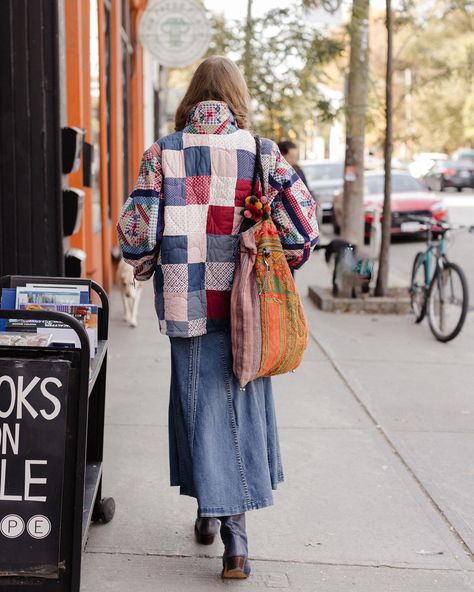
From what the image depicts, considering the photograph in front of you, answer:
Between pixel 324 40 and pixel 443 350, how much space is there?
4445 millimetres

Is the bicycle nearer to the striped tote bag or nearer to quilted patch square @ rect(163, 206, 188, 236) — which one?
the striped tote bag

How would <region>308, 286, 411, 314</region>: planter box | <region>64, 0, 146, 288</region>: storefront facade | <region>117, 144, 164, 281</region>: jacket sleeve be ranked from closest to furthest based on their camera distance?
<region>117, 144, 164, 281</region>: jacket sleeve, <region>64, 0, 146, 288</region>: storefront facade, <region>308, 286, 411, 314</region>: planter box

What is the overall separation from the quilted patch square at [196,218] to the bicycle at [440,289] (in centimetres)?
516

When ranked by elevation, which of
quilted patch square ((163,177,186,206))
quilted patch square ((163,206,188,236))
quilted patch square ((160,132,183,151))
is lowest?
quilted patch square ((163,206,188,236))

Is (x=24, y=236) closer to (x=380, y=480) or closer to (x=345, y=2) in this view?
(x=380, y=480)

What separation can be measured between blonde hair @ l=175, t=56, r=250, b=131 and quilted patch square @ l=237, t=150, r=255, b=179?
0.58 feet

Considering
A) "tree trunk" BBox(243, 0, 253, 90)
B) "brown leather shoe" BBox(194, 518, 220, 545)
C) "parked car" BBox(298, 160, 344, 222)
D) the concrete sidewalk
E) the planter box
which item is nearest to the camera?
the concrete sidewalk

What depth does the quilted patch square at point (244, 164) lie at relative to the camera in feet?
11.9

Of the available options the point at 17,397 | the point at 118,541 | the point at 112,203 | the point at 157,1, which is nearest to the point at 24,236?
the point at 118,541

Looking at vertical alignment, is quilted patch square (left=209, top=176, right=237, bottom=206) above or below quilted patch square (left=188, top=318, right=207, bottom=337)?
above

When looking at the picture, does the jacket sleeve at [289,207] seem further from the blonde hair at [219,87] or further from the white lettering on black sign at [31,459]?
the white lettering on black sign at [31,459]

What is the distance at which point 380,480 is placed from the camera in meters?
4.95

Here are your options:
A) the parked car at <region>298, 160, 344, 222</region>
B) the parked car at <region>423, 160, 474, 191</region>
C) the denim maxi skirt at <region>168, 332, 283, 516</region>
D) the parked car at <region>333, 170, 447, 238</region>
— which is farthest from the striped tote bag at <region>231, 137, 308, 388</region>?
the parked car at <region>423, 160, 474, 191</region>

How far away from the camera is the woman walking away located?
11.9 ft
